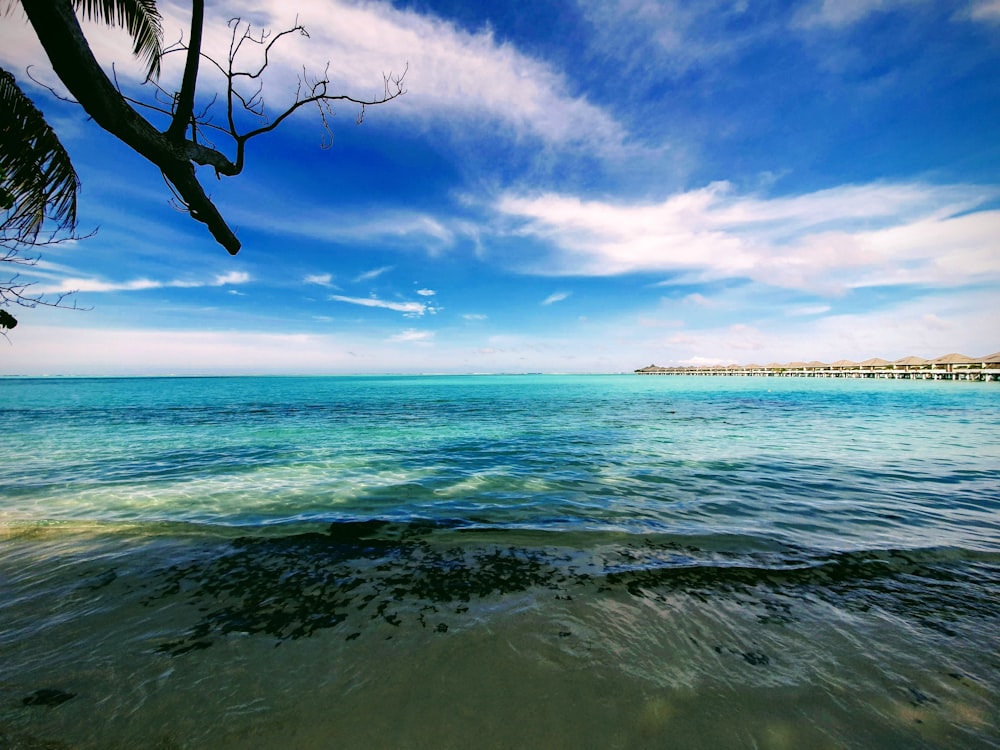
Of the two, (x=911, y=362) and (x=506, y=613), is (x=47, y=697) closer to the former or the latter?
(x=506, y=613)

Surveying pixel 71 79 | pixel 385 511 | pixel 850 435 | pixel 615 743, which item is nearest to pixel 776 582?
pixel 615 743

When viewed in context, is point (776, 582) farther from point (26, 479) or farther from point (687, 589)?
point (26, 479)

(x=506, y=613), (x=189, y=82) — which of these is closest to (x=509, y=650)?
(x=506, y=613)

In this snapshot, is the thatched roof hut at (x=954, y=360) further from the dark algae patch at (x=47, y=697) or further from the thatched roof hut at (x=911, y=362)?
the dark algae patch at (x=47, y=697)

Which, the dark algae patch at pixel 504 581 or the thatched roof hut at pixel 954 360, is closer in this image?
the dark algae patch at pixel 504 581

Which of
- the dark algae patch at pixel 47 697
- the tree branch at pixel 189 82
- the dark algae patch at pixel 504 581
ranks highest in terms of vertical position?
the tree branch at pixel 189 82

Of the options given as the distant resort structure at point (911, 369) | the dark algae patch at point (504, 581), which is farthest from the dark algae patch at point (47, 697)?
the distant resort structure at point (911, 369)

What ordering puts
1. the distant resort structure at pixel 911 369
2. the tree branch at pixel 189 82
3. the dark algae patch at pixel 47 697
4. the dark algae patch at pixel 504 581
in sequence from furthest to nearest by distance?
the distant resort structure at pixel 911 369
the dark algae patch at pixel 504 581
the dark algae patch at pixel 47 697
the tree branch at pixel 189 82

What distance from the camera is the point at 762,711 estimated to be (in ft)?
10.4

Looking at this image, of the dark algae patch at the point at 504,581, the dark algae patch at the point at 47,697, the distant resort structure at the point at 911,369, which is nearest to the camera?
the dark algae patch at the point at 47,697

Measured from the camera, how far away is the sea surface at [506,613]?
3115 millimetres

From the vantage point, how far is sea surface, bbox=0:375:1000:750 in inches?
123

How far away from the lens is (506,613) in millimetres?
4633

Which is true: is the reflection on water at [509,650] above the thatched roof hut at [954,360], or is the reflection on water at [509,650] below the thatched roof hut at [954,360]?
below
